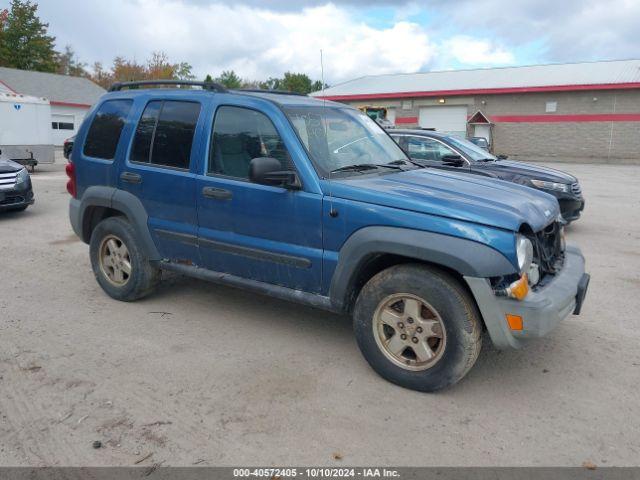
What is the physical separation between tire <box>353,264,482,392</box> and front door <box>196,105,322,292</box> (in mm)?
526

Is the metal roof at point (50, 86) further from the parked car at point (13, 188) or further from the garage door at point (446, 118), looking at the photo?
the parked car at point (13, 188)

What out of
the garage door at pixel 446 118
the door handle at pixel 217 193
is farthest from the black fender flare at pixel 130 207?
the garage door at pixel 446 118

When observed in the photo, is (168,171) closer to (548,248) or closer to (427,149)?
(548,248)

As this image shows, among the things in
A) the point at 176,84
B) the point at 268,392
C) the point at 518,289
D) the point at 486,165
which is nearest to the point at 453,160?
the point at 486,165

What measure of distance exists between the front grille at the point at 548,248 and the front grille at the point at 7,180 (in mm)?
9254

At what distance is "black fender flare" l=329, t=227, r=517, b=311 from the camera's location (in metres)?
3.36

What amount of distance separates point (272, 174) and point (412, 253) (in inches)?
44.7

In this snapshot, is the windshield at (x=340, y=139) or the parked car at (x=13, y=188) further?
the parked car at (x=13, y=188)

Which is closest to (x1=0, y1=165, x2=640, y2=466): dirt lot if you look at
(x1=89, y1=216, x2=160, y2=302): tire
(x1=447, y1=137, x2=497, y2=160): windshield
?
(x1=89, y1=216, x2=160, y2=302): tire

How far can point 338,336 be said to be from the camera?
15.3 feet

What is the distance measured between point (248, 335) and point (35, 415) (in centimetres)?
171

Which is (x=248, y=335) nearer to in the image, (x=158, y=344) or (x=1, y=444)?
(x=158, y=344)

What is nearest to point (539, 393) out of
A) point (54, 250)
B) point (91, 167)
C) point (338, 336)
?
point (338, 336)

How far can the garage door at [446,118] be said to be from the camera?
3556cm
